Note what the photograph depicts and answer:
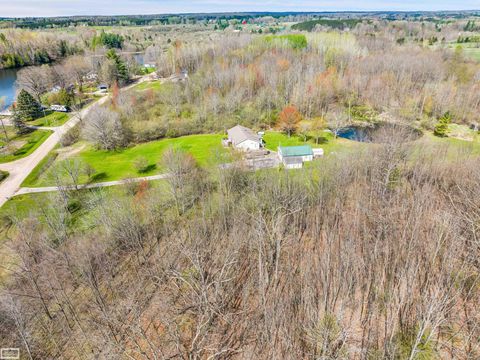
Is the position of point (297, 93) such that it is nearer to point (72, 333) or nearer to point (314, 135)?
point (314, 135)

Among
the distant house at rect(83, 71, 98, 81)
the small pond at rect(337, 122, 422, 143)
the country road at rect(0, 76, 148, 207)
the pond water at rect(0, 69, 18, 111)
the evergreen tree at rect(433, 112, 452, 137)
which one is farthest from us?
the distant house at rect(83, 71, 98, 81)

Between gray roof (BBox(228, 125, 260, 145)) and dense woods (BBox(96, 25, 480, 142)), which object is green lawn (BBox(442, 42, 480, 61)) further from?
gray roof (BBox(228, 125, 260, 145))

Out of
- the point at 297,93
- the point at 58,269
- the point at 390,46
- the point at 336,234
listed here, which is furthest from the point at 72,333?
the point at 390,46

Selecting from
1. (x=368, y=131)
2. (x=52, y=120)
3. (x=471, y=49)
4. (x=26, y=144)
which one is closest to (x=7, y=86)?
(x=52, y=120)

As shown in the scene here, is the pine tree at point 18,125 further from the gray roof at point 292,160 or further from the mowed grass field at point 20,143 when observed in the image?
the gray roof at point 292,160

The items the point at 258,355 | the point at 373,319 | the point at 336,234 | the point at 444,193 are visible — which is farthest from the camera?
the point at 444,193

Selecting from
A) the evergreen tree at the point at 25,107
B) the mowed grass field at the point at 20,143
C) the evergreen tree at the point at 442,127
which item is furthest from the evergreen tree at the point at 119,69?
the evergreen tree at the point at 442,127

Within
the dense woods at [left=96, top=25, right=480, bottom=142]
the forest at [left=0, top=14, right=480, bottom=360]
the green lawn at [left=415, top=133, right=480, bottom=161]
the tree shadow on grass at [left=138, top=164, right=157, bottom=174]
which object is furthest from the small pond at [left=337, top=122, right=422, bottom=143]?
the tree shadow on grass at [left=138, top=164, right=157, bottom=174]
